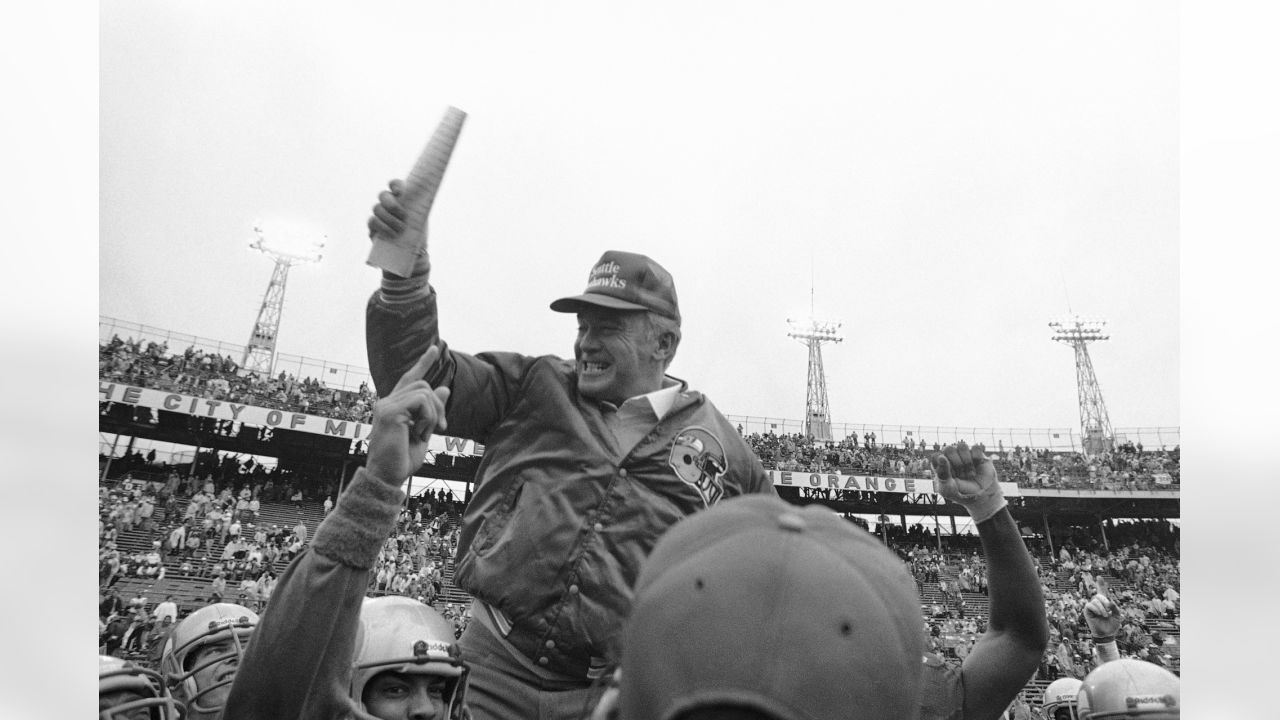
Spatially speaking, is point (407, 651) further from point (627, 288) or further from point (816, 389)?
point (816, 389)

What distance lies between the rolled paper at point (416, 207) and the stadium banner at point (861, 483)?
1200 cm

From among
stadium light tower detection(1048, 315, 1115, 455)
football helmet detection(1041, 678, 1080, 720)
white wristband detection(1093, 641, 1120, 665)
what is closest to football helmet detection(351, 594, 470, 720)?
white wristband detection(1093, 641, 1120, 665)

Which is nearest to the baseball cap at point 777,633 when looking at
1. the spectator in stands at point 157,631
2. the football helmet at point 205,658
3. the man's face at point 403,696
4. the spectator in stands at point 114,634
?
the man's face at point 403,696

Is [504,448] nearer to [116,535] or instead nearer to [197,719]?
[197,719]

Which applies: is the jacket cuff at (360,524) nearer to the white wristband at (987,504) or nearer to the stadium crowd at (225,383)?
the white wristband at (987,504)

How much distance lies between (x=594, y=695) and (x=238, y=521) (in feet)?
47.0

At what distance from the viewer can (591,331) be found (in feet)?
5.99

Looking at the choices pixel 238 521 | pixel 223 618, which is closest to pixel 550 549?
pixel 223 618

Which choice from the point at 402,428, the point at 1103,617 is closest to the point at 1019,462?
the point at 1103,617

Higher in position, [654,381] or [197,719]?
[654,381]

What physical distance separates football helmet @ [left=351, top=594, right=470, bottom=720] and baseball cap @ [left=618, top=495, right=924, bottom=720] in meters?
1.37

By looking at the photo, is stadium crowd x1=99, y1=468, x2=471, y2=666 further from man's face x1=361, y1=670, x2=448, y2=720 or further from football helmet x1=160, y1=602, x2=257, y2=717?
man's face x1=361, y1=670, x2=448, y2=720

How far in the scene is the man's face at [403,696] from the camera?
6.34ft

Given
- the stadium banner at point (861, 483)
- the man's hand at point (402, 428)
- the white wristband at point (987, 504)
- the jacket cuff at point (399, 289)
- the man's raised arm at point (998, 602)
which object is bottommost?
the stadium banner at point (861, 483)
